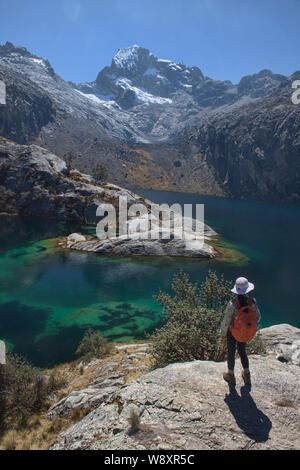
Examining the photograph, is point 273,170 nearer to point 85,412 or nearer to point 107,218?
point 107,218

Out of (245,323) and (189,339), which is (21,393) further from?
(245,323)

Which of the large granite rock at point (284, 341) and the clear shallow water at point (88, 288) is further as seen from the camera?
the clear shallow water at point (88, 288)

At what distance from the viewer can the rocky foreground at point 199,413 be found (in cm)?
719

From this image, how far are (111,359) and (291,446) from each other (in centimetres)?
1417

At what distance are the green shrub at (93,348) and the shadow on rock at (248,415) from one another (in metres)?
13.5

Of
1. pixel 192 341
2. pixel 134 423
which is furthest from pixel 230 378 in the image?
pixel 134 423

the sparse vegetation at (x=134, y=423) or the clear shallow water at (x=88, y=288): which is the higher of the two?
the sparse vegetation at (x=134, y=423)

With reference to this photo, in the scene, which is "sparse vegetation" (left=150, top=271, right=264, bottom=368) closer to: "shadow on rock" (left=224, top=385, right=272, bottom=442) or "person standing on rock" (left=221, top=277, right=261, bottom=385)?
"person standing on rock" (left=221, top=277, right=261, bottom=385)

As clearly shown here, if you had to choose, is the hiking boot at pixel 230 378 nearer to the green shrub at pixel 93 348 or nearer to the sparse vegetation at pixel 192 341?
the sparse vegetation at pixel 192 341

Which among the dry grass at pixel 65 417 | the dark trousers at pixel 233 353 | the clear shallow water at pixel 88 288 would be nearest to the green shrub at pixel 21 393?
the dry grass at pixel 65 417

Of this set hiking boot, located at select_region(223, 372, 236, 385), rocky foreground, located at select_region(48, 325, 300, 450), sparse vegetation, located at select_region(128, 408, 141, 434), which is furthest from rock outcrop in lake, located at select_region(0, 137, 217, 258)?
sparse vegetation, located at select_region(128, 408, 141, 434)

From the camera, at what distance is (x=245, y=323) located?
28.3ft

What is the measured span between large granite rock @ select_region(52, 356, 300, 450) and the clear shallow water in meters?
13.6

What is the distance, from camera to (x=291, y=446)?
6910 millimetres
